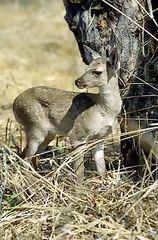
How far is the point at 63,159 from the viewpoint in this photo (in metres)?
5.99

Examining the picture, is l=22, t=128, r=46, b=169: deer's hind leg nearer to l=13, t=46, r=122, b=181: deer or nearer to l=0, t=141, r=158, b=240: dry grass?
l=13, t=46, r=122, b=181: deer

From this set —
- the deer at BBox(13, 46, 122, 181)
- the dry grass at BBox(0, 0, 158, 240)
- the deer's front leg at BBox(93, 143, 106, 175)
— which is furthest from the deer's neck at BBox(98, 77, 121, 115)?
the dry grass at BBox(0, 0, 158, 240)

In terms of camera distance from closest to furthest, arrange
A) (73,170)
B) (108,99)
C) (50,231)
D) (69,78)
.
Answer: (50,231) → (73,170) → (108,99) → (69,78)

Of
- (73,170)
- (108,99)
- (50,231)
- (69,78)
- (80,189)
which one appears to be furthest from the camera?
(69,78)

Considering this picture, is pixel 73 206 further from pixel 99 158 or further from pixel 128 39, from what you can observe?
pixel 128 39

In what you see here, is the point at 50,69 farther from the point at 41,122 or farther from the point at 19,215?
the point at 19,215

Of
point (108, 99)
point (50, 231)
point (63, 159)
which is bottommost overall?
point (50, 231)

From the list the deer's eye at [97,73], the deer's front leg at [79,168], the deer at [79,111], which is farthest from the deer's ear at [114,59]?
the deer's front leg at [79,168]

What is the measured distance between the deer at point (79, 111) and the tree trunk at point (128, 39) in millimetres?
124

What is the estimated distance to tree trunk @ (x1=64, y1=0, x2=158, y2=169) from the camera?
19.5 ft

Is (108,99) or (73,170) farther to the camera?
(108,99)

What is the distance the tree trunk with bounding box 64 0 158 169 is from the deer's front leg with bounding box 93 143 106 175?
0.36 m

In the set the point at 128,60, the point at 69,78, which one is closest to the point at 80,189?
the point at 128,60

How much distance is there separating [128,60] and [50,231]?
1.60 m
